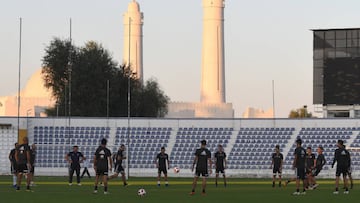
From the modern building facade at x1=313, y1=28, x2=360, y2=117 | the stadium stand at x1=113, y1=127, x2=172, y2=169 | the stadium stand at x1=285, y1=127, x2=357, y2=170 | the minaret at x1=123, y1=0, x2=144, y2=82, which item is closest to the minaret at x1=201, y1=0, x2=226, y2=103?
the minaret at x1=123, y1=0, x2=144, y2=82

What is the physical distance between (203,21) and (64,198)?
115m

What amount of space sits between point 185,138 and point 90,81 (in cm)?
3402

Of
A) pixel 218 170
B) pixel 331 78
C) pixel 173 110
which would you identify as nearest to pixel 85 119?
pixel 331 78

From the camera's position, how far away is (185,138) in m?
70.1

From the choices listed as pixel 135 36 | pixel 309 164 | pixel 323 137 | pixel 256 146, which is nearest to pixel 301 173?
pixel 309 164

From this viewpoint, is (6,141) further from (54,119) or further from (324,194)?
(324,194)

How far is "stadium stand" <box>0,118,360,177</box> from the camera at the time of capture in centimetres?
6800

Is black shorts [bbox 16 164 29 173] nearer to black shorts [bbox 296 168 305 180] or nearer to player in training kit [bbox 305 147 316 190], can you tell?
black shorts [bbox 296 168 305 180]

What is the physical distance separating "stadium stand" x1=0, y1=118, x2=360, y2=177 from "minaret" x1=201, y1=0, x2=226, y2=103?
77024mm

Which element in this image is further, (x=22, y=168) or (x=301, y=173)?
(x=22, y=168)

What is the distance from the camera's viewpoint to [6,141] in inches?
2702

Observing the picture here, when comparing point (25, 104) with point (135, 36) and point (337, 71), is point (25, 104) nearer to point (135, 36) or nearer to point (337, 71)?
point (135, 36)

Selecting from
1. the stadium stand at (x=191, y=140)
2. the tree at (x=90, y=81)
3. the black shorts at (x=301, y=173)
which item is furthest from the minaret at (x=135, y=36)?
the black shorts at (x=301, y=173)

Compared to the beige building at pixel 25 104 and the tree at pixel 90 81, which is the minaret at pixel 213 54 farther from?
the tree at pixel 90 81
